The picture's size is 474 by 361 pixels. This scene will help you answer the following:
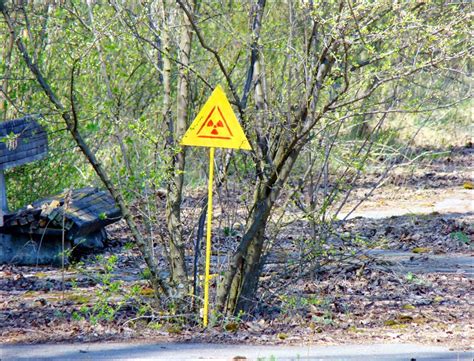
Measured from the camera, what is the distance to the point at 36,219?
44.2 ft

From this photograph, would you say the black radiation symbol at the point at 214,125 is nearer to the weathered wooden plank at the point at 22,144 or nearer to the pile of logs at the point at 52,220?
the pile of logs at the point at 52,220

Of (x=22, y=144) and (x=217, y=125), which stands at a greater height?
(x=217, y=125)

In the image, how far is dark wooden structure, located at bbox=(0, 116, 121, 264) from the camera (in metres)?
13.4

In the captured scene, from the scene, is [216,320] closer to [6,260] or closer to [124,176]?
[124,176]

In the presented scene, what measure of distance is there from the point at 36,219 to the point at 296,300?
4640mm

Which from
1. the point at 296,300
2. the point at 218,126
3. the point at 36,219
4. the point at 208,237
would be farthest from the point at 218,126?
the point at 36,219

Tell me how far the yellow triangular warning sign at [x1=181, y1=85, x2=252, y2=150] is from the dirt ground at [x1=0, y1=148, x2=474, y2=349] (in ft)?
5.26

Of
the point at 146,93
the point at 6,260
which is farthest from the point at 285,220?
the point at 146,93

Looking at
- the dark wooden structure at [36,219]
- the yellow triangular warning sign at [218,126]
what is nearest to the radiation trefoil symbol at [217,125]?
the yellow triangular warning sign at [218,126]

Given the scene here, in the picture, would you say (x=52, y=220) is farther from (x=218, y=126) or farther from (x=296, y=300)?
(x=218, y=126)

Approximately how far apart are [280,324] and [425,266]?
14.4ft

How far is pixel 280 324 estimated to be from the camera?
10.2 m

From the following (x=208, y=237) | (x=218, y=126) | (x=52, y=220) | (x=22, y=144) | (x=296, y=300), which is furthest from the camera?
(x=22, y=144)

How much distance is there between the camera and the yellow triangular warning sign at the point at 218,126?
9.50 m
